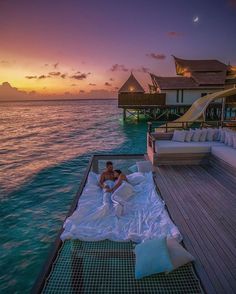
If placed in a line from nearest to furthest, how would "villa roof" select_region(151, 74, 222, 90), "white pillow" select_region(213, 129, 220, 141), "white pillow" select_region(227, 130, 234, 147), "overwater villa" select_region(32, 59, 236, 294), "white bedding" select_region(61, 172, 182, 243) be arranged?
"overwater villa" select_region(32, 59, 236, 294) → "white bedding" select_region(61, 172, 182, 243) → "white pillow" select_region(227, 130, 234, 147) → "white pillow" select_region(213, 129, 220, 141) → "villa roof" select_region(151, 74, 222, 90)

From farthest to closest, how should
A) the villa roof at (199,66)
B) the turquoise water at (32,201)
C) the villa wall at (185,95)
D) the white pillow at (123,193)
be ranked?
the villa roof at (199,66)
the villa wall at (185,95)
the turquoise water at (32,201)
the white pillow at (123,193)

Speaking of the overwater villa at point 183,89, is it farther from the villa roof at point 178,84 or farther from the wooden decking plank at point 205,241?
the wooden decking plank at point 205,241

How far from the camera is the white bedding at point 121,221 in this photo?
12.9 feet

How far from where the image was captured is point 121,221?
4.54 m

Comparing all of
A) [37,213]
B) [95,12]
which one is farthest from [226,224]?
[95,12]

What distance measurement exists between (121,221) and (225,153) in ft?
16.7

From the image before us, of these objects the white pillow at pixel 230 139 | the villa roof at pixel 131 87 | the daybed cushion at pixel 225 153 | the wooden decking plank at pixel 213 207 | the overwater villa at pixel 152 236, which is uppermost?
the villa roof at pixel 131 87

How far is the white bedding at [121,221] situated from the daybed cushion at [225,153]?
10.5 ft

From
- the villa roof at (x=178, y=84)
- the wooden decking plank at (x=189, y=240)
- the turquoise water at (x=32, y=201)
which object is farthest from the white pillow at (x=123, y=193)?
the villa roof at (x=178, y=84)

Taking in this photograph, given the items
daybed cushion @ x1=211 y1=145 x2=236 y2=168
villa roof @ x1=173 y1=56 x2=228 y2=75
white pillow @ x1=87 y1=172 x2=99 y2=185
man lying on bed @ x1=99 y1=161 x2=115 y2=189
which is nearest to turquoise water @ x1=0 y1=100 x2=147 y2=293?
white pillow @ x1=87 y1=172 x2=99 y2=185

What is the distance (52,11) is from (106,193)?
1376 cm

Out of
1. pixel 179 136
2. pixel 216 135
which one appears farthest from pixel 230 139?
pixel 179 136

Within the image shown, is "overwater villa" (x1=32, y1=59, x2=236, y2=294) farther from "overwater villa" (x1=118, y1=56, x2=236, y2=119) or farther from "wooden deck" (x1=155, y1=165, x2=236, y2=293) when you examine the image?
"overwater villa" (x1=118, y1=56, x2=236, y2=119)

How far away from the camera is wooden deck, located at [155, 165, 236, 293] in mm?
3199
